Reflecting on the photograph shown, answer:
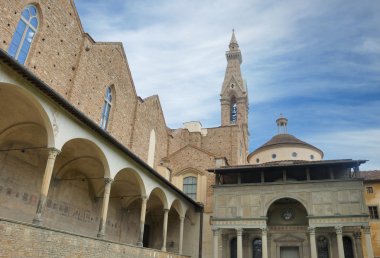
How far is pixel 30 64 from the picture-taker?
44.3 feet

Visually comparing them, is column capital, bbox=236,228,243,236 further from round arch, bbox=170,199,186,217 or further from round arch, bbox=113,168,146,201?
round arch, bbox=113,168,146,201

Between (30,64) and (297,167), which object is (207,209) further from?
(30,64)

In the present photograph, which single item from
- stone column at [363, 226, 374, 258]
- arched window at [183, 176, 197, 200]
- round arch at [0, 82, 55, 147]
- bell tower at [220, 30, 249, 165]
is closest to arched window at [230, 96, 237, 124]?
bell tower at [220, 30, 249, 165]

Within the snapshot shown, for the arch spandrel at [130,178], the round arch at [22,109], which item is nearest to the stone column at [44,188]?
the round arch at [22,109]

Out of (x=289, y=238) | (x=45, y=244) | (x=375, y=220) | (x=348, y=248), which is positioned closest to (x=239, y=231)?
(x=289, y=238)

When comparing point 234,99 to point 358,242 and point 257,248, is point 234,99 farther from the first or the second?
point 358,242

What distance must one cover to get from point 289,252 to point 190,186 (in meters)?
8.00

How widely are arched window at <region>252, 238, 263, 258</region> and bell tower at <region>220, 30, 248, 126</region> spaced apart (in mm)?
15650

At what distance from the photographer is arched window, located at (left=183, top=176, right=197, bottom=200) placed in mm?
23812

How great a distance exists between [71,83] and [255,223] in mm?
11704

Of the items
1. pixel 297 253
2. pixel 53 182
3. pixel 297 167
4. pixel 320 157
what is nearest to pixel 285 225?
pixel 297 253

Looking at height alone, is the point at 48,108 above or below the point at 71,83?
below

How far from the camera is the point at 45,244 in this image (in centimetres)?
898

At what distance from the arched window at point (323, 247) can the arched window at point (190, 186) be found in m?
8.46
